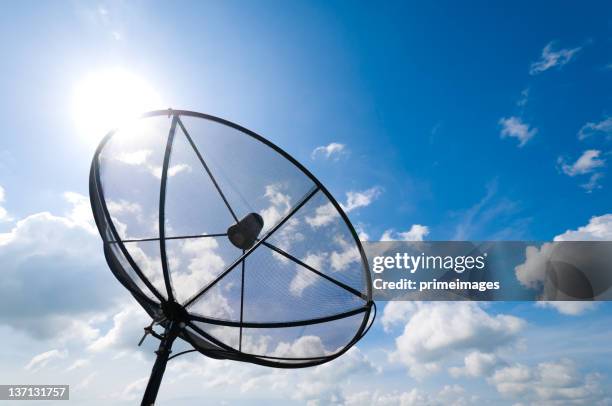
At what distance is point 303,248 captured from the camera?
10.9 metres

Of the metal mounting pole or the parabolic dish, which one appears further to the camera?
the parabolic dish

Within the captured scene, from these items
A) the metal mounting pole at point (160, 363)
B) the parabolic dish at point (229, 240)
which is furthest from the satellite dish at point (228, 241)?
the metal mounting pole at point (160, 363)

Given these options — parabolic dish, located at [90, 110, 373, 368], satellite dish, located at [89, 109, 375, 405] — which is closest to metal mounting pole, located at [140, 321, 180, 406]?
satellite dish, located at [89, 109, 375, 405]

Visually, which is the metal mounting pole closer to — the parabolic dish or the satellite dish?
the satellite dish

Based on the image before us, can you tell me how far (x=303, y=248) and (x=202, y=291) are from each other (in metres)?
2.86

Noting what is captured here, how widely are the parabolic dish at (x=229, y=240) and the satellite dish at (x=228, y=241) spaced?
25mm

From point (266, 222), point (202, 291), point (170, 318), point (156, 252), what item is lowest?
point (170, 318)

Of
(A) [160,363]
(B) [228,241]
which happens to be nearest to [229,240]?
(B) [228,241]

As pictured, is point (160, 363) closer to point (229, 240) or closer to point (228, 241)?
point (229, 240)

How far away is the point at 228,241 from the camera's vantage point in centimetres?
1052

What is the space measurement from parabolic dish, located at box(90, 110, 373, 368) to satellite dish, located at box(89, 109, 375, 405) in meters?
Answer: 0.03

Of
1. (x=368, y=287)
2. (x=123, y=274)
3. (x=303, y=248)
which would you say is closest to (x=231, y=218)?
(x=303, y=248)

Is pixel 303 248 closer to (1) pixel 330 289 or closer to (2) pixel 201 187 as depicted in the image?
(1) pixel 330 289

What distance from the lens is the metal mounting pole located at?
7.17m
